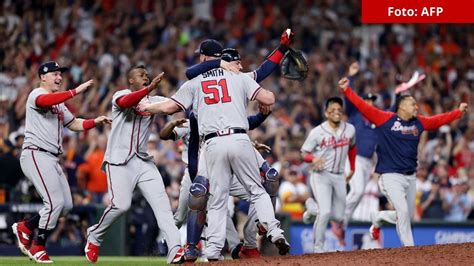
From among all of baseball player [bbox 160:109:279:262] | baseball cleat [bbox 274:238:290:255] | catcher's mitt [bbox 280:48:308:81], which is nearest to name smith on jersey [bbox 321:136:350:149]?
baseball player [bbox 160:109:279:262]

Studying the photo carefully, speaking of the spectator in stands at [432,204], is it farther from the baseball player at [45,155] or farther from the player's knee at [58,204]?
the player's knee at [58,204]

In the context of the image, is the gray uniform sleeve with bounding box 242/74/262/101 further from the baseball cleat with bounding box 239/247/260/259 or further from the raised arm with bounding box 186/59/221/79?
the baseball cleat with bounding box 239/247/260/259

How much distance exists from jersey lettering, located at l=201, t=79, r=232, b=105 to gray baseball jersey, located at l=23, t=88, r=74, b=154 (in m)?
2.07

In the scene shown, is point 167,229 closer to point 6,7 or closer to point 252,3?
point 6,7

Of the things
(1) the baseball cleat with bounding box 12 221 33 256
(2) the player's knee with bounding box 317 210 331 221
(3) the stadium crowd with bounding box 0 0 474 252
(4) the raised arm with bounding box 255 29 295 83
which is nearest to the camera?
(4) the raised arm with bounding box 255 29 295 83

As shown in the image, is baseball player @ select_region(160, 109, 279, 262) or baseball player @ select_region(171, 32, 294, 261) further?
baseball player @ select_region(160, 109, 279, 262)

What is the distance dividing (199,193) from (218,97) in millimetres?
975

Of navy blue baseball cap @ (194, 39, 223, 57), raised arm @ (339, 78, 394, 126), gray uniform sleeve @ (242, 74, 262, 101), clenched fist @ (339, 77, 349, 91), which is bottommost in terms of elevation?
raised arm @ (339, 78, 394, 126)

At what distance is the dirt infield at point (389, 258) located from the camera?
11.1 metres

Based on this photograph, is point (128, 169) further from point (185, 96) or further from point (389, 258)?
point (389, 258)

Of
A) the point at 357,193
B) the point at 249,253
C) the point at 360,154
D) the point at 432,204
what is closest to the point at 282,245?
the point at 249,253

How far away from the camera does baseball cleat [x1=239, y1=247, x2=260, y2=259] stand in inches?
499

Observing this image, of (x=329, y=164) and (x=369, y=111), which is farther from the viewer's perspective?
(x=329, y=164)

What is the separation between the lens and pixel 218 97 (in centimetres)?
1145
